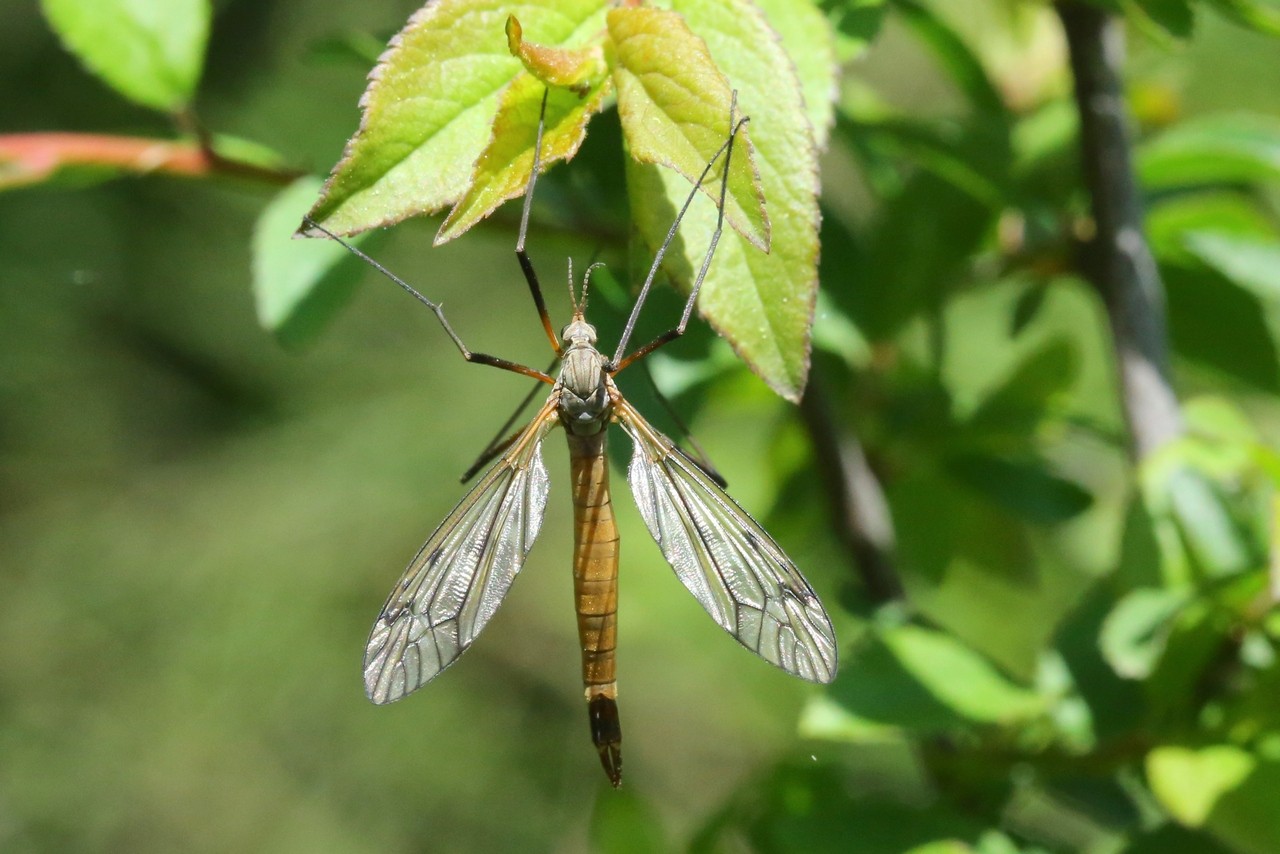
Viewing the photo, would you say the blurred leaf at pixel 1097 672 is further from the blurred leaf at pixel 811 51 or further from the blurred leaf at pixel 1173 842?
the blurred leaf at pixel 811 51

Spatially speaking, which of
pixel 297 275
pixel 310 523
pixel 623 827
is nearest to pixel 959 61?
pixel 297 275

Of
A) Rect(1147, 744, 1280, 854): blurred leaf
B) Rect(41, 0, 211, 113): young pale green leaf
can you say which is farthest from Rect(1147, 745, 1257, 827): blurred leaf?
Rect(41, 0, 211, 113): young pale green leaf

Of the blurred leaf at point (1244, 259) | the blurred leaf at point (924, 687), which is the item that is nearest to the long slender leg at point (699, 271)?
the blurred leaf at point (924, 687)

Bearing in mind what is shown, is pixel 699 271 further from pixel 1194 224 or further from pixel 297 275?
pixel 1194 224

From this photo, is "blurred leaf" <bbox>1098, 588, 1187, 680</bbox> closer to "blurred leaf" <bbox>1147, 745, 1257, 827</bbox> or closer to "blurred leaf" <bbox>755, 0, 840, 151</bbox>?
"blurred leaf" <bbox>1147, 745, 1257, 827</bbox>

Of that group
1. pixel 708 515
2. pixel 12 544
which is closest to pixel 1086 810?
pixel 708 515

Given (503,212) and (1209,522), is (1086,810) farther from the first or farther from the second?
(503,212)
